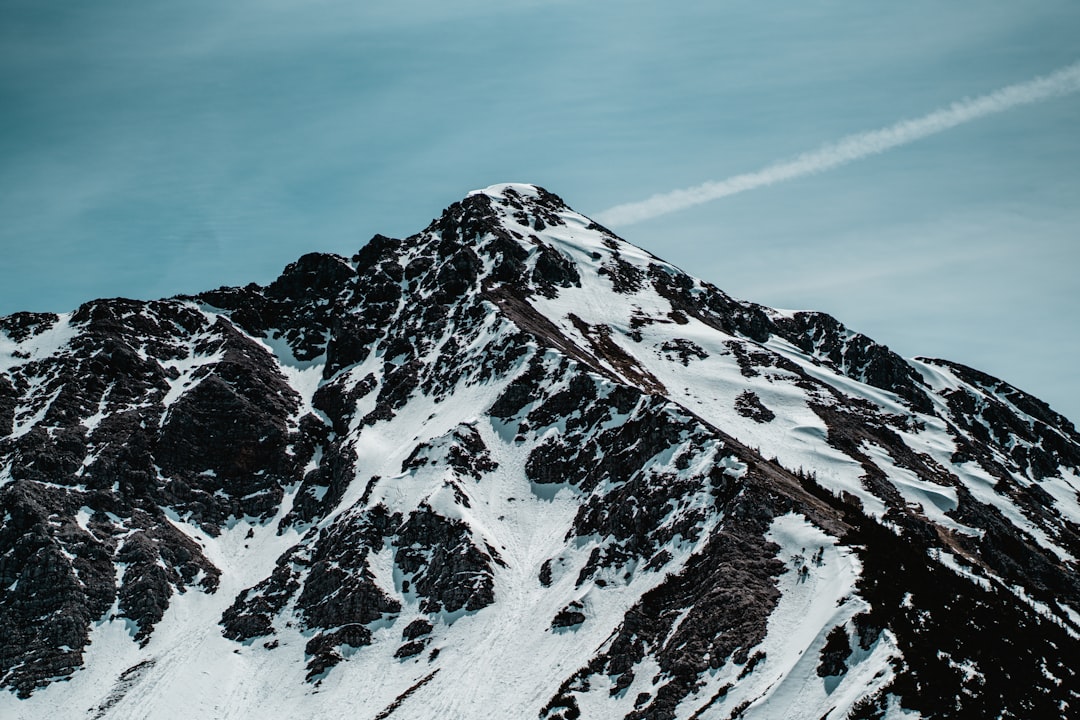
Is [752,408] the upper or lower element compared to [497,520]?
upper

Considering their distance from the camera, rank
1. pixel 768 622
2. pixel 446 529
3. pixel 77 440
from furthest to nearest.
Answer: pixel 77 440 < pixel 446 529 < pixel 768 622

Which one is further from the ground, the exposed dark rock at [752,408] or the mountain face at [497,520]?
the exposed dark rock at [752,408]

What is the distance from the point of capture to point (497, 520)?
119750 millimetres

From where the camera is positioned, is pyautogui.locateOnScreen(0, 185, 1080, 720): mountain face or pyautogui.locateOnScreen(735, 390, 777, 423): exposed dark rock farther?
pyautogui.locateOnScreen(735, 390, 777, 423): exposed dark rock

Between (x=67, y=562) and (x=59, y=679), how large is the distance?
60.6ft

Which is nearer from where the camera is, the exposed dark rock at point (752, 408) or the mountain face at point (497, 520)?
the mountain face at point (497, 520)

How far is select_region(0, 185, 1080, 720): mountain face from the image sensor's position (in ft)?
250

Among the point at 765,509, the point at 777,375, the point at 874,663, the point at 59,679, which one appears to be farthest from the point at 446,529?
the point at 777,375

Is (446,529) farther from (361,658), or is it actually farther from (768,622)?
(768,622)

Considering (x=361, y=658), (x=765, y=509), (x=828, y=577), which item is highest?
(x=765, y=509)

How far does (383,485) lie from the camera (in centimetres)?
12800

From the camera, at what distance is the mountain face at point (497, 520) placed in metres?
76.2

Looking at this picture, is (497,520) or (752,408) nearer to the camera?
(497,520)

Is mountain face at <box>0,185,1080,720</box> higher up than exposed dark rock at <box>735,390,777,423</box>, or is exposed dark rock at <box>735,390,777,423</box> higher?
exposed dark rock at <box>735,390,777,423</box>
